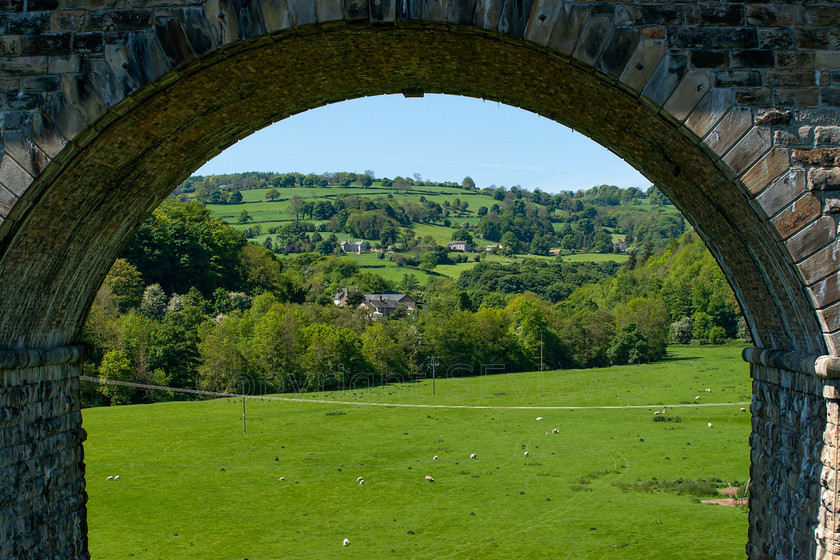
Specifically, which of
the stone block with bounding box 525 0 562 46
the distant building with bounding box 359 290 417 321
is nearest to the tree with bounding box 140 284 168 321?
the distant building with bounding box 359 290 417 321

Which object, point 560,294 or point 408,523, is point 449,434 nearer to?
point 408,523

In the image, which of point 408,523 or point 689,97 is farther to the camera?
point 408,523

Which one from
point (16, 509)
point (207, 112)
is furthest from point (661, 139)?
point (16, 509)

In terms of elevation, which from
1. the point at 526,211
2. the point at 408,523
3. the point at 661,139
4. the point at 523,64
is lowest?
the point at 408,523

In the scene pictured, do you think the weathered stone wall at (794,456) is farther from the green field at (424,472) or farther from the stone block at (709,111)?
the green field at (424,472)

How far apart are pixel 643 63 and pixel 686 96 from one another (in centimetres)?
36

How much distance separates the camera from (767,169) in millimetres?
5195

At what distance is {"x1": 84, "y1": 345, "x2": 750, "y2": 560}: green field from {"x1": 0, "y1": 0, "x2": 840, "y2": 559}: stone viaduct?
18395mm

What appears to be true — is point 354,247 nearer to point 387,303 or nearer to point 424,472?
point 387,303

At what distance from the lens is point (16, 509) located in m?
6.39

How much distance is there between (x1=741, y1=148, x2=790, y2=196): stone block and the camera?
17.0 ft

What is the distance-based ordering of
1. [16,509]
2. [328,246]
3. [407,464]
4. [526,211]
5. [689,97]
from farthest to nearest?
[526,211], [328,246], [407,464], [16,509], [689,97]

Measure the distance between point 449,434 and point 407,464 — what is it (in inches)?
342

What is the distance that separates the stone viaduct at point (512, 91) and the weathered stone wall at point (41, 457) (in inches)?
0.9
